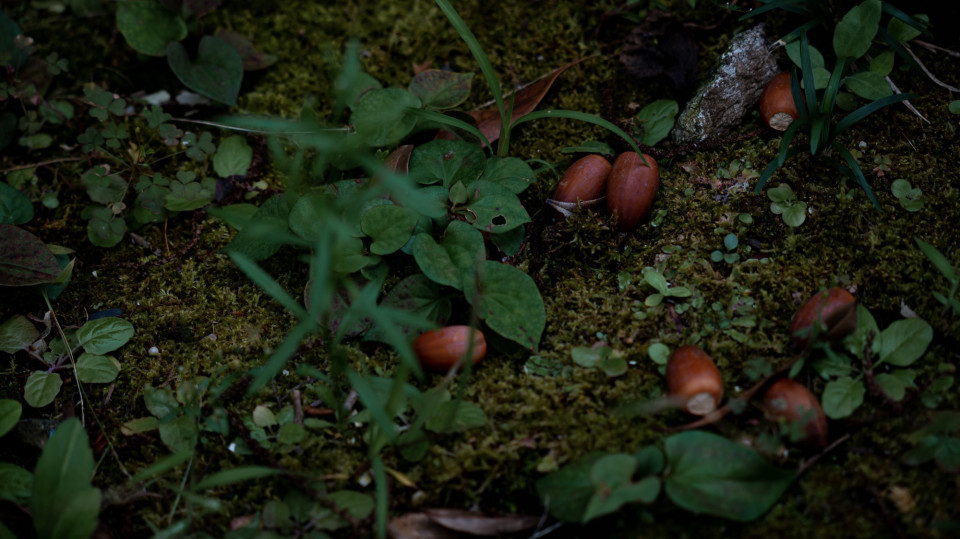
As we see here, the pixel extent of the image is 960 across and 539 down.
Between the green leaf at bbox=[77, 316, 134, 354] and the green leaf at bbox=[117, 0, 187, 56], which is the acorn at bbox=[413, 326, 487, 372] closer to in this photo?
the green leaf at bbox=[77, 316, 134, 354]

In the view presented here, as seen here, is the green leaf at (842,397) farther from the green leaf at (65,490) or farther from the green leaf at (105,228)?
the green leaf at (105,228)

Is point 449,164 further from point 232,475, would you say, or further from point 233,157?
point 232,475

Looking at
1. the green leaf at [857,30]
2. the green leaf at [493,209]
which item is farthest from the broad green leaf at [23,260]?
the green leaf at [857,30]

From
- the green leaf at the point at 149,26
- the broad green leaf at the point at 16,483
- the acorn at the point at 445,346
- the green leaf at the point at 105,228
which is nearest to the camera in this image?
the broad green leaf at the point at 16,483

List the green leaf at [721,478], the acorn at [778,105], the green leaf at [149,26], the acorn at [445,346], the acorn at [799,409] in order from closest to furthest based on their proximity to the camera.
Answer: the green leaf at [721,478], the acorn at [799,409], the acorn at [445,346], the acorn at [778,105], the green leaf at [149,26]

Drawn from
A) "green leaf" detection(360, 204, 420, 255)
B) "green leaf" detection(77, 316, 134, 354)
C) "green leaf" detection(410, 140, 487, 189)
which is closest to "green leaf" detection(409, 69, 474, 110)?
"green leaf" detection(410, 140, 487, 189)

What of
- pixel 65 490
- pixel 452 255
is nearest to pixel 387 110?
pixel 452 255
